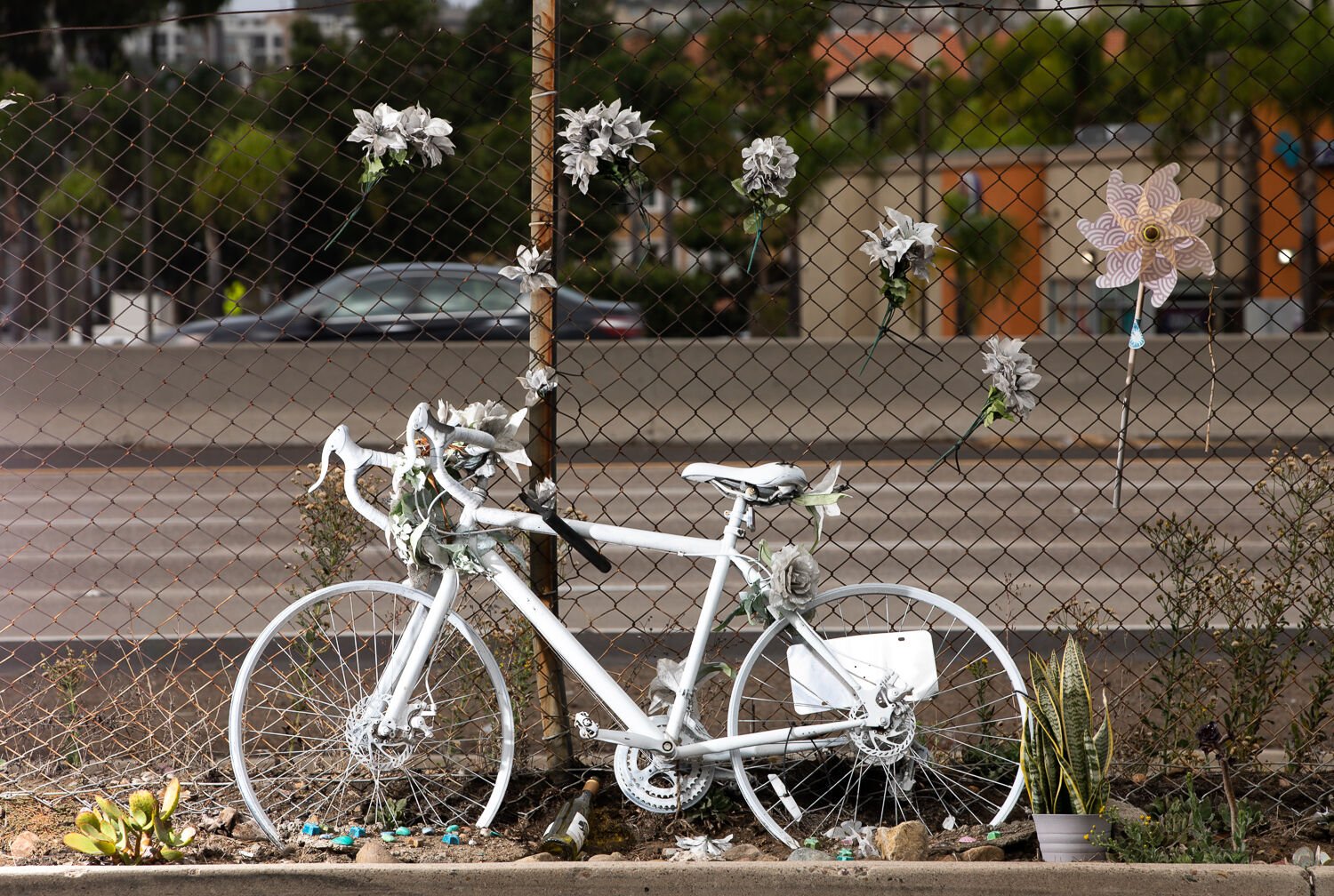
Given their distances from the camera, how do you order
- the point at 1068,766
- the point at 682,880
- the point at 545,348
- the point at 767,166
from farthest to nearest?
the point at 545,348 → the point at 767,166 → the point at 1068,766 → the point at 682,880

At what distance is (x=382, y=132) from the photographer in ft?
13.7

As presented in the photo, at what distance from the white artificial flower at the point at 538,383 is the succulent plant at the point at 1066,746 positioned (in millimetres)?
1761

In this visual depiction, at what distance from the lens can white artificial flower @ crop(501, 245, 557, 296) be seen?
4.20 meters

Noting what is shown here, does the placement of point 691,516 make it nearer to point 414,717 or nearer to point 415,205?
point 414,717

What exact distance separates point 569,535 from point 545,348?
0.78m

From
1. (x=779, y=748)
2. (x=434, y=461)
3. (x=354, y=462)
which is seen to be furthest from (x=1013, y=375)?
(x=354, y=462)

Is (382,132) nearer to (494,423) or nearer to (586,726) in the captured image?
(494,423)

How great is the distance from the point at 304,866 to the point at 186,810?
3.20ft

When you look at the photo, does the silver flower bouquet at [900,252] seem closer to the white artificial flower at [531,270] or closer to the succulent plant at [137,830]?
the white artificial flower at [531,270]

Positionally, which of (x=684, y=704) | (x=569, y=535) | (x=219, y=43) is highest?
(x=219, y=43)

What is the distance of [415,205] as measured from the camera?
44.4 meters

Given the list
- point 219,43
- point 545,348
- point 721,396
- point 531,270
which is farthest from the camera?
point 219,43

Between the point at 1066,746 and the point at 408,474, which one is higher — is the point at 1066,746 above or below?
below

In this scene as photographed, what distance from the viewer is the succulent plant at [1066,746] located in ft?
12.2
